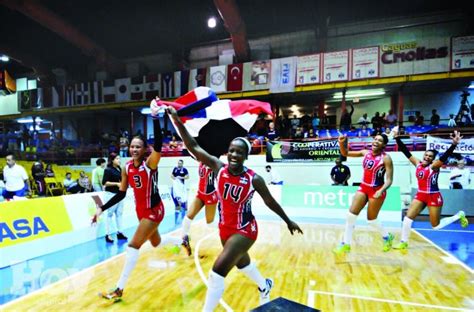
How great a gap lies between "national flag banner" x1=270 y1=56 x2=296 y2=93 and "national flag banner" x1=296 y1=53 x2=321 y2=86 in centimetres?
29

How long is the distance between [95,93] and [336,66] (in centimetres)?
1702

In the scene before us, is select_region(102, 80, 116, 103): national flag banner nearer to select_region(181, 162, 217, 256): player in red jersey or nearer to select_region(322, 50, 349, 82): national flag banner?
select_region(322, 50, 349, 82): national flag banner

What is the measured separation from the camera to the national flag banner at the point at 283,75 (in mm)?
17750

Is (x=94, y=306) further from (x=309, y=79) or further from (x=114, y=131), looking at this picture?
(x=114, y=131)

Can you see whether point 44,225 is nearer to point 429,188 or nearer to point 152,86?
point 429,188

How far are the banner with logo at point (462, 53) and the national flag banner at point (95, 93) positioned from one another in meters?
22.2

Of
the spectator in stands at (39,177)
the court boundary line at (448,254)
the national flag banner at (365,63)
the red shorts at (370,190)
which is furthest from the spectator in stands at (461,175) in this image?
the spectator in stands at (39,177)

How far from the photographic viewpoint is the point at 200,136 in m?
5.70

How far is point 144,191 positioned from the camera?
406 cm

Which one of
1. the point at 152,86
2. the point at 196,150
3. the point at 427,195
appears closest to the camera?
the point at 196,150

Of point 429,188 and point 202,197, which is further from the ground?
point 429,188

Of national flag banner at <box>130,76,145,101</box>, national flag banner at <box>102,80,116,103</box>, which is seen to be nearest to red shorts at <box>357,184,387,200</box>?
national flag banner at <box>130,76,145,101</box>

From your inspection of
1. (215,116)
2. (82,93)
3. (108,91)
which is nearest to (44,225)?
(215,116)

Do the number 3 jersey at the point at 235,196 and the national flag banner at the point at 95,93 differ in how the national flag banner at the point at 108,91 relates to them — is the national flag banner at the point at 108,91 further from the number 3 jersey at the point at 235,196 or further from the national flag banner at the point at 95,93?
the number 3 jersey at the point at 235,196
